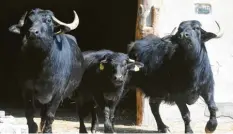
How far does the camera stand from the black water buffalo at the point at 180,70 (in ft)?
28.4

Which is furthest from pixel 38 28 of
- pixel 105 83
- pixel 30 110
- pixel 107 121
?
pixel 107 121

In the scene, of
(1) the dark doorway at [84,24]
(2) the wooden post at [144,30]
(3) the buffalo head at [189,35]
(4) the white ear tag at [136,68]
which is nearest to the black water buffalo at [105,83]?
(4) the white ear tag at [136,68]

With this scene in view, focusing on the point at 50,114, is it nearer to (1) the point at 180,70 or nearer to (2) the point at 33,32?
(2) the point at 33,32

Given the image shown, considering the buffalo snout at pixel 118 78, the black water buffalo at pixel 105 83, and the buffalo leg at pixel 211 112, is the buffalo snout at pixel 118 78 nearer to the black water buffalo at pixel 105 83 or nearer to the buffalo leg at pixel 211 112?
the black water buffalo at pixel 105 83

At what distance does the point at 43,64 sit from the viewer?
24.6ft

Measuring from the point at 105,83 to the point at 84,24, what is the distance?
878cm

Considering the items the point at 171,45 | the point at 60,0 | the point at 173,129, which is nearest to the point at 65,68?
the point at 171,45

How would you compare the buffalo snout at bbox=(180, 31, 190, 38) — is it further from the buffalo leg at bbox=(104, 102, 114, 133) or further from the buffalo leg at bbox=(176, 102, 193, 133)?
the buffalo leg at bbox=(104, 102, 114, 133)

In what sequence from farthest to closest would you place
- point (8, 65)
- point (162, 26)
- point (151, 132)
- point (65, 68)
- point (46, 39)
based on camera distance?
point (8, 65) → point (162, 26) → point (151, 132) → point (65, 68) → point (46, 39)

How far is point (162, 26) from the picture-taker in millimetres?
10664

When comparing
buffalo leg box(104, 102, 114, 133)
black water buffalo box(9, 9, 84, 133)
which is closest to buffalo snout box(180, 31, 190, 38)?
buffalo leg box(104, 102, 114, 133)

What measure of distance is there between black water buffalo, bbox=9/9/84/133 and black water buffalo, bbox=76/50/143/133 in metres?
0.95

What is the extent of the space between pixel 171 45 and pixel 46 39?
8.50ft

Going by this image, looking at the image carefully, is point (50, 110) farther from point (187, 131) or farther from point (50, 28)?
point (187, 131)
